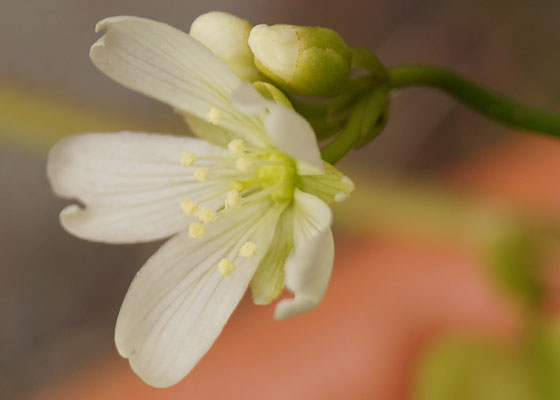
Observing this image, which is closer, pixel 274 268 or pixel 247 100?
pixel 247 100

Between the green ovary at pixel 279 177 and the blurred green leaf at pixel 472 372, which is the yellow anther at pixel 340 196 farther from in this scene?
the blurred green leaf at pixel 472 372

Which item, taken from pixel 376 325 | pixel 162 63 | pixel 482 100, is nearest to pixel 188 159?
pixel 162 63

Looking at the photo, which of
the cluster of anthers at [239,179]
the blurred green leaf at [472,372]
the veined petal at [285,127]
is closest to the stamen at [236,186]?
the cluster of anthers at [239,179]

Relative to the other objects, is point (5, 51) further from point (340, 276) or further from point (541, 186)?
point (541, 186)

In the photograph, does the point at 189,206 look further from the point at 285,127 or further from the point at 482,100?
the point at 482,100

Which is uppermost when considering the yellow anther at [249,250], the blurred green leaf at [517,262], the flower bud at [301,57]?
the flower bud at [301,57]

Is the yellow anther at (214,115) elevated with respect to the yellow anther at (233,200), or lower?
elevated
